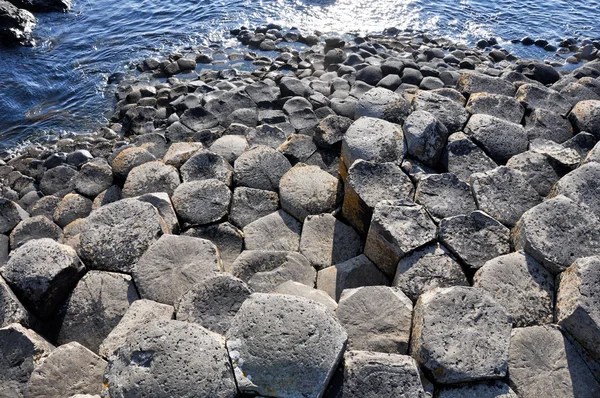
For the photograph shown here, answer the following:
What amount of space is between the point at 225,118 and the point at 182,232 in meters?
Result: 3.93

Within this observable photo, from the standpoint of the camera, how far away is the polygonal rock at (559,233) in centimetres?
441

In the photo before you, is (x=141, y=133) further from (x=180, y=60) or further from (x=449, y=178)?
(x=449, y=178)

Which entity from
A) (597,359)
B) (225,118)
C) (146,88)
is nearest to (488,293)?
(597,359)

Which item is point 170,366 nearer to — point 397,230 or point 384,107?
point 397,230

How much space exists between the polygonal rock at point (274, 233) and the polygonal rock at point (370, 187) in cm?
82

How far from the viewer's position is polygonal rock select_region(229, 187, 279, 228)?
20.1 feet

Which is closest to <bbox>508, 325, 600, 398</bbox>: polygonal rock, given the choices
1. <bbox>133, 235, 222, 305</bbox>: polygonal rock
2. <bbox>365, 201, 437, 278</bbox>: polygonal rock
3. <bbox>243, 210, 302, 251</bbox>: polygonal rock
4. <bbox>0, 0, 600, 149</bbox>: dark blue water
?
<bbox>365, 201, 437, 278</bbox>: polygonal rock

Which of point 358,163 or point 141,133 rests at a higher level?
point 358,163

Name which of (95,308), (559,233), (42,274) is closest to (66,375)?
(95,308)

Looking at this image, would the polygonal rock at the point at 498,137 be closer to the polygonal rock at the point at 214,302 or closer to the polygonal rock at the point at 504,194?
the polygonal rock at the point at 504,194

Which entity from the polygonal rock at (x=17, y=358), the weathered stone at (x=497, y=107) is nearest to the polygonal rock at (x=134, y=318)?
the polygonal rock at (x=17, y=358)

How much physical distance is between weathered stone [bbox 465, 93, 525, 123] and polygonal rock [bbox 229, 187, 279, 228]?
10.7ft

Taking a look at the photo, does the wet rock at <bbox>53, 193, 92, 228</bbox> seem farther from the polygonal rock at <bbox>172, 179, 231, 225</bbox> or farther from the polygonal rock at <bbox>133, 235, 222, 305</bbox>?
the polygonal rock at <bbox>133, 235, 222, 305</bbox>

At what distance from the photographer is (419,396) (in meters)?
3.40
